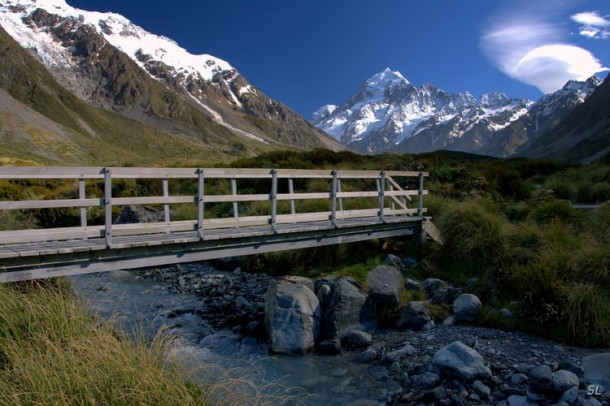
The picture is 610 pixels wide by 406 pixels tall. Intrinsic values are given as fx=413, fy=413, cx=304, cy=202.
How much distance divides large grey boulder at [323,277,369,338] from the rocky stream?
0.02 m

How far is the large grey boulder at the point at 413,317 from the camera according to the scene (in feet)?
26.9

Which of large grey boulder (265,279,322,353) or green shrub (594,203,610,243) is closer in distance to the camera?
large grey boulder (265,279,322,353)

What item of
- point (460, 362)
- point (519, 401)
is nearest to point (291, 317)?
point (460, 362)

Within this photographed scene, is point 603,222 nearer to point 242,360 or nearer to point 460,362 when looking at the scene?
point 460,362

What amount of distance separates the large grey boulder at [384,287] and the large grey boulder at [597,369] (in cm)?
341

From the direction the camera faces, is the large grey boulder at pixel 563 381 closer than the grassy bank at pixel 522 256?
Yes

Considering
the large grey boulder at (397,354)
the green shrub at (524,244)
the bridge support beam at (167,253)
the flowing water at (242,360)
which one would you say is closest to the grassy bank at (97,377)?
the flowing water at (242,360)

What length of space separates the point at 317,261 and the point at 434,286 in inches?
127

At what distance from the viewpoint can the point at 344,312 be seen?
27.0 feet

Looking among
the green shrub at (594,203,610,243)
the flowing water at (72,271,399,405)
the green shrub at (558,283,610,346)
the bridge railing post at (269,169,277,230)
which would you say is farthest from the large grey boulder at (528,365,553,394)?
the bridge railing post at (269,169,277,230)

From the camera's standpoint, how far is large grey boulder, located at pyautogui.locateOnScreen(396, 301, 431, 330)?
820 centimetres

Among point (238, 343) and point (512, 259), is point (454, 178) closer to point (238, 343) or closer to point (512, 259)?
point (512, 259)

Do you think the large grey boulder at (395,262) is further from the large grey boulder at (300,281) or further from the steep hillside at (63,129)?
the steep hillside at (63,129)

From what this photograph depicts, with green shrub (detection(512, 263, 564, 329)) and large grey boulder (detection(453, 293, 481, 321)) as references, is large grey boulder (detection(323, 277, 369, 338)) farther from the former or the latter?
green shrub (detection(512, 263, 564, 329))
